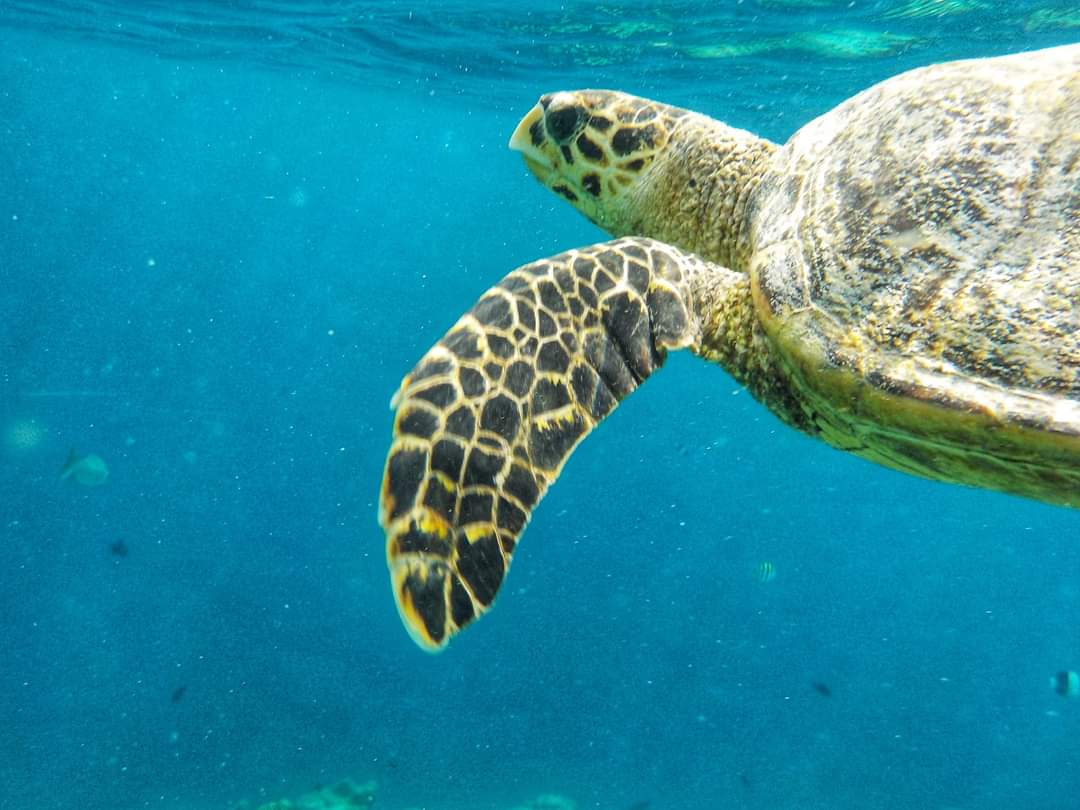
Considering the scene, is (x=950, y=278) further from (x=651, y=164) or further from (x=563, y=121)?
(x=563, y=121)

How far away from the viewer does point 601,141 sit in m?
4.16

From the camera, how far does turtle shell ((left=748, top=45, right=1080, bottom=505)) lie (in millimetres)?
2270

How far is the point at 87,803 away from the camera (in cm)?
1361

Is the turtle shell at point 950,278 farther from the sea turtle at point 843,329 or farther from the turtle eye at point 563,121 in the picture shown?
the turtle eye at point 563,121

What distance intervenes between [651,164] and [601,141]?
0.29 m

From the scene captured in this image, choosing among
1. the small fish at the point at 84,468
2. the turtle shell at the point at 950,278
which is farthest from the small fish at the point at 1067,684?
the small fish at the point at 84,468

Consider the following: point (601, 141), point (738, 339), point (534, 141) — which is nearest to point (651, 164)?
point (601, 141)

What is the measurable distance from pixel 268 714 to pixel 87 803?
10.6 ft

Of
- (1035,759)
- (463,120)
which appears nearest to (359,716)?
(463,120)

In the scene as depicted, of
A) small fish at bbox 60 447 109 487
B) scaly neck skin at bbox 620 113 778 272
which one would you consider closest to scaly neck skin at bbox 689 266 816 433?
scaly neck skin at bbox 620 113 778 272

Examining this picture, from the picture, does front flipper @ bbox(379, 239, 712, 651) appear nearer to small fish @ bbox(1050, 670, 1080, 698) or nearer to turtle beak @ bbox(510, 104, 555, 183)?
turtle beak @ bbox(510, 104, 555, 183)

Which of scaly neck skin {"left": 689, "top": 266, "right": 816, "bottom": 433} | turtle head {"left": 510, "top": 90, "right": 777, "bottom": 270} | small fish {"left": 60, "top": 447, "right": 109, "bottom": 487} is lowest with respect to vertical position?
small fish {"left": 60, "top": 447, "right": 109, "bottom": 487}

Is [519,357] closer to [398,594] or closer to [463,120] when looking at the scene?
[398,594]

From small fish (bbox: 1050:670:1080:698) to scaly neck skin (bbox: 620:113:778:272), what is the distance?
8988 mm
